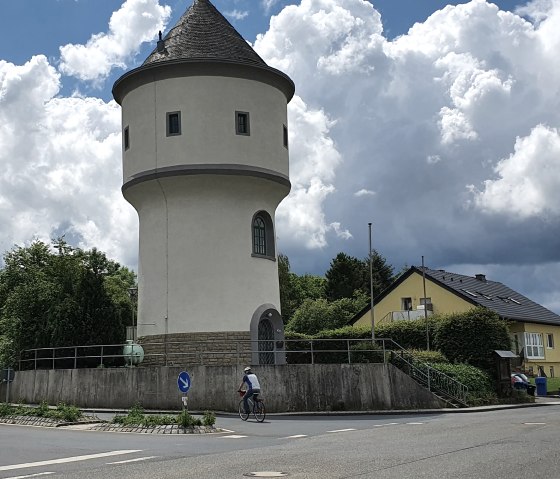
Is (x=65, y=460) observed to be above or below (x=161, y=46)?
below

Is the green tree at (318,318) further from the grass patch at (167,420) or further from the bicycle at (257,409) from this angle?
the grass patch at (167,420)

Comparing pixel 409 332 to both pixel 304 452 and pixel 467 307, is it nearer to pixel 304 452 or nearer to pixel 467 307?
pixel 467 307

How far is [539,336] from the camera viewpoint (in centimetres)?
5097

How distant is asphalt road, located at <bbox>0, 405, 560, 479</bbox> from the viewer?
428 inches

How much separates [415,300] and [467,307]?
4.16 metres

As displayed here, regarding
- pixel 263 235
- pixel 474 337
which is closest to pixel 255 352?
pixel 263 235

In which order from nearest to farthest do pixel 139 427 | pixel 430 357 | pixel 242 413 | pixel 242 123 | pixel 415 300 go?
1. pixel 139 427
2. pixel 242 413
3. pixel 242 123
4. pixel 430 357
5. pixel 415 300

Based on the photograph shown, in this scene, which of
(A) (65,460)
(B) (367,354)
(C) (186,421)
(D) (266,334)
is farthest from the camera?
(D) (266,334)

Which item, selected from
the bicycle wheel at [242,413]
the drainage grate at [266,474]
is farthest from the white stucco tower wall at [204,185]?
the drainage grate at [266,474]

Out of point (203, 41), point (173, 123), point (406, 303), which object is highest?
point (203, 41)

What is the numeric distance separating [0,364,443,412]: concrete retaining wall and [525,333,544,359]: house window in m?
24.2

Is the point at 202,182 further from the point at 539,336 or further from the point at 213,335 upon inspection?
the point at 539,336

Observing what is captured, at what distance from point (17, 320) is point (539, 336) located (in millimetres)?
32010

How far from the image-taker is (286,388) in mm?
25781
